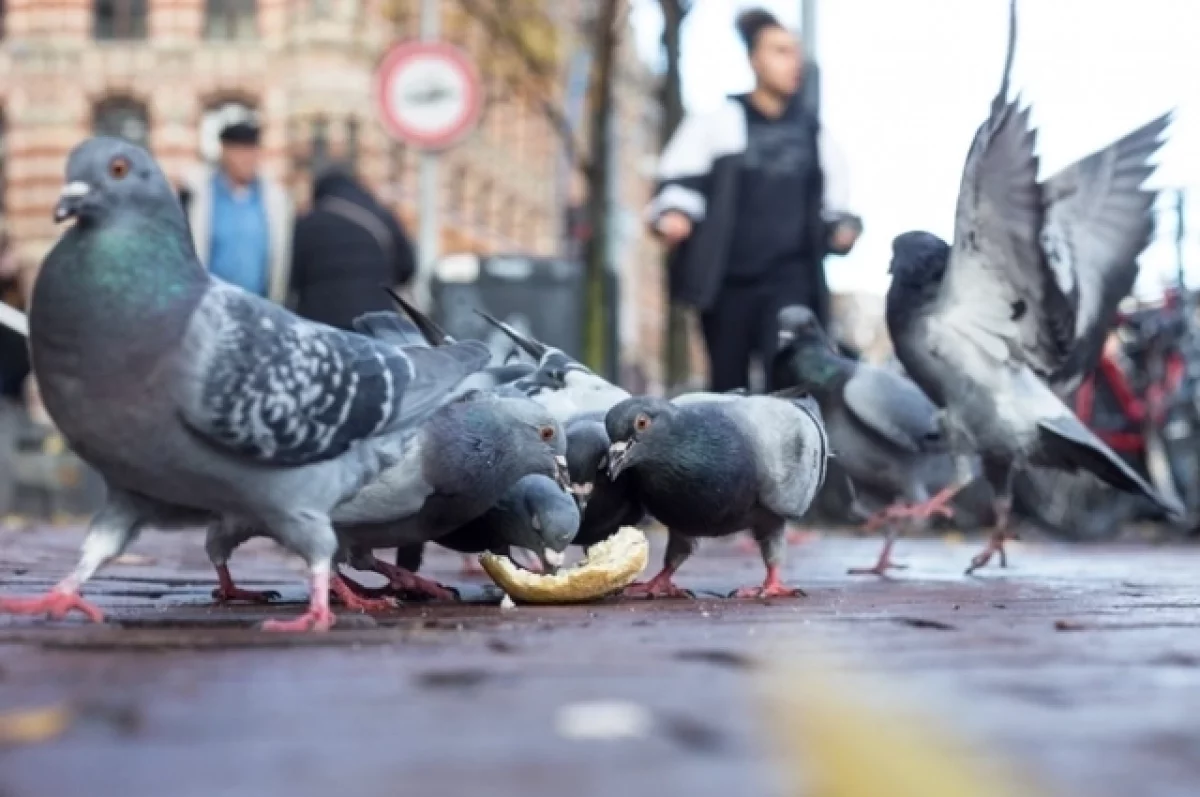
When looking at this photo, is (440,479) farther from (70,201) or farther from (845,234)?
(845,234)

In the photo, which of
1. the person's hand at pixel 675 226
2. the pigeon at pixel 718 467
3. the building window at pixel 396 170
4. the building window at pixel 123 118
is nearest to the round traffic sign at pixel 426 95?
the person's hand at pixel 675 226

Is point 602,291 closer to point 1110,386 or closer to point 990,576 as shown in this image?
point 1110,386

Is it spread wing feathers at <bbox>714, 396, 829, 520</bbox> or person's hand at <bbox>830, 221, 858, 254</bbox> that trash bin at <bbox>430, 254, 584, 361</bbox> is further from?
spread wing feathers at <bbox>714, 396, 829, 520</bbox>

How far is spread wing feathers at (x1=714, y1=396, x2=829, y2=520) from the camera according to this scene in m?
4.68

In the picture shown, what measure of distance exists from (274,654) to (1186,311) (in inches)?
375

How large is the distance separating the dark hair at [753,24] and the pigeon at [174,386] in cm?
519

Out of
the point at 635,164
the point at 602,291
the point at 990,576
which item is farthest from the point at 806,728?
the point at 635,164

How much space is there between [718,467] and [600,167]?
1288 centimetres

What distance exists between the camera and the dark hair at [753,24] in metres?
8.62

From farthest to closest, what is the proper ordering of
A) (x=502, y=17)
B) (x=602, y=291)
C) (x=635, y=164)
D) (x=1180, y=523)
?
(x=635, y=164) → (x=502, y=17) → (x=602, y=291) → (x=1180, y=523)

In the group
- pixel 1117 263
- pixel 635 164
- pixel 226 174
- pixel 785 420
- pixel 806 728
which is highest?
pixel 635 164

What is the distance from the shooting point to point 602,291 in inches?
616

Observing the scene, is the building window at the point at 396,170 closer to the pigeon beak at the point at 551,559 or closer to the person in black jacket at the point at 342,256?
the person in black jacket at the point at 342,256

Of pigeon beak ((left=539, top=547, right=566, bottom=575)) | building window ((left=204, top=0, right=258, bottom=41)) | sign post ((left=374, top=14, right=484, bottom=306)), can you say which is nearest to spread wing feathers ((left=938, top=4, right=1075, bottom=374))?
pigeon beak ((left=539, top=547, right=566, bottom=575))
